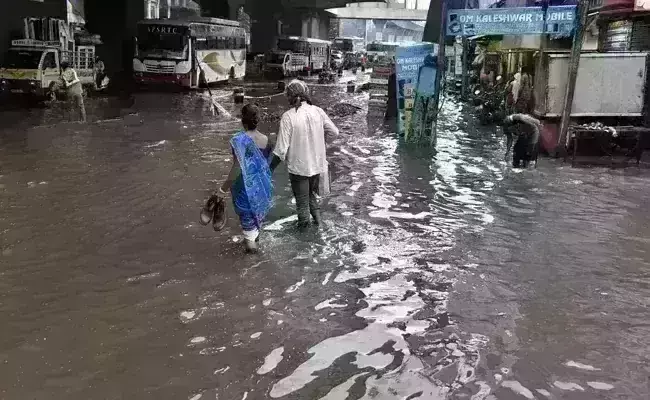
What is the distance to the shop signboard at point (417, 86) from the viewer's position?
14141 millimetres

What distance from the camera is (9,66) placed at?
2208 centimetres

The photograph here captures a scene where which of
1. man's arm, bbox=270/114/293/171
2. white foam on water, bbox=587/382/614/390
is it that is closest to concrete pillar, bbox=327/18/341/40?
man's arm, bbox=270/114/293/171

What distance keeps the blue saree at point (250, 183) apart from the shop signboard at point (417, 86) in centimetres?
795

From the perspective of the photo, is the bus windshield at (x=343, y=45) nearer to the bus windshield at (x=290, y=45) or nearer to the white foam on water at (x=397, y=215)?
the bus windshield at (x=290, y=45)

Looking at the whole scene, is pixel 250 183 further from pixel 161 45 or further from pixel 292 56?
pixel 292 56

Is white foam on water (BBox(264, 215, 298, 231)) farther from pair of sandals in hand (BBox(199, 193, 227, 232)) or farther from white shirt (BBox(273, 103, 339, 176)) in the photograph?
pair of sandals in hand (BBox(199, 193, 227, 232))

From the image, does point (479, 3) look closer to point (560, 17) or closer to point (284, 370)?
point (560, 17)

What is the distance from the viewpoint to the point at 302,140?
739cm

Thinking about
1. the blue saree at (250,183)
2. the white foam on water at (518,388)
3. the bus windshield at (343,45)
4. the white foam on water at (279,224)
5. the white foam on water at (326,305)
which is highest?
the bus windshield at (343,45)

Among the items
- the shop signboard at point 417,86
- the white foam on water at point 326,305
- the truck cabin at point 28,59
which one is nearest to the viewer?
the white foam on water at point 326,305

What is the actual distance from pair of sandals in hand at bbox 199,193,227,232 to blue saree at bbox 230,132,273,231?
205 mm

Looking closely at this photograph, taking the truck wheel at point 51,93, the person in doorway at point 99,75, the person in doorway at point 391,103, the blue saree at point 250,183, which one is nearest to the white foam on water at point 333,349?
the blue saree at point 250,183

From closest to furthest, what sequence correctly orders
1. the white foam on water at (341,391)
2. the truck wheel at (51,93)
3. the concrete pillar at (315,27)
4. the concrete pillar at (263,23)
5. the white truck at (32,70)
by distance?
the white foam on water at (341,391), the white truck at (32,70), the truck wheel at (51,93), the concrete pillar at (263,23), the concrete pillar at (315,27)

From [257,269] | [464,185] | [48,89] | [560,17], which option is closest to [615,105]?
[560,17]
